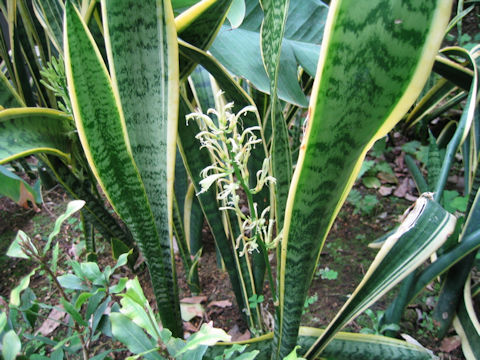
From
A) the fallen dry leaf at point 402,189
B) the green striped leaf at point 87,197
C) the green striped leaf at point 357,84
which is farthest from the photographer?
the fallen dry leaf at point 402,189

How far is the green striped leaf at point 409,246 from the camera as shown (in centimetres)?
45

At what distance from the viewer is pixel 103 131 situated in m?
0.51

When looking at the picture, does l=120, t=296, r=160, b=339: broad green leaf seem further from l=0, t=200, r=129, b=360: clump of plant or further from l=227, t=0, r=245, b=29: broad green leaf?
l=227, t=0, r=245, b=29: broad green leaf

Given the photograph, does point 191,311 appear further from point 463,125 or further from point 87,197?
point 463,125

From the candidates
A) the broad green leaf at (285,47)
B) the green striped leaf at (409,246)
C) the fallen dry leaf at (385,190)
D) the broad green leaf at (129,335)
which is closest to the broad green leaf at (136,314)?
the broad green leaf at (129,335)

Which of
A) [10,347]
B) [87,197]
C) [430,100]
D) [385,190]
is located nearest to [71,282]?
[10,347]

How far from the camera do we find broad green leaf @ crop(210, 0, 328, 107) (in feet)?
2.29

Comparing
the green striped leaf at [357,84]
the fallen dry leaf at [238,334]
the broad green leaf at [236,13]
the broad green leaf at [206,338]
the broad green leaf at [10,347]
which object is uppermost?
the broad green leaf at [236,13]

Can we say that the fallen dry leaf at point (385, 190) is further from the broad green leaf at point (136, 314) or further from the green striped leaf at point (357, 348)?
the broad green leaf at point (136, 314)

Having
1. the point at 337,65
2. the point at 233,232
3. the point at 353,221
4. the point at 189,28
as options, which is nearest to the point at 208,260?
the point at 233,232

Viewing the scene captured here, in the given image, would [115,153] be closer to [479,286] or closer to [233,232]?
[233,232]

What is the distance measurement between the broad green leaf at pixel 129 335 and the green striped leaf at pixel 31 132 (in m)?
0.25

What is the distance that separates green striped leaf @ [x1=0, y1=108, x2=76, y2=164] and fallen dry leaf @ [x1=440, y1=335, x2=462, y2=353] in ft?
3.36

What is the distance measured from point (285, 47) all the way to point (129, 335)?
0.69 metres
